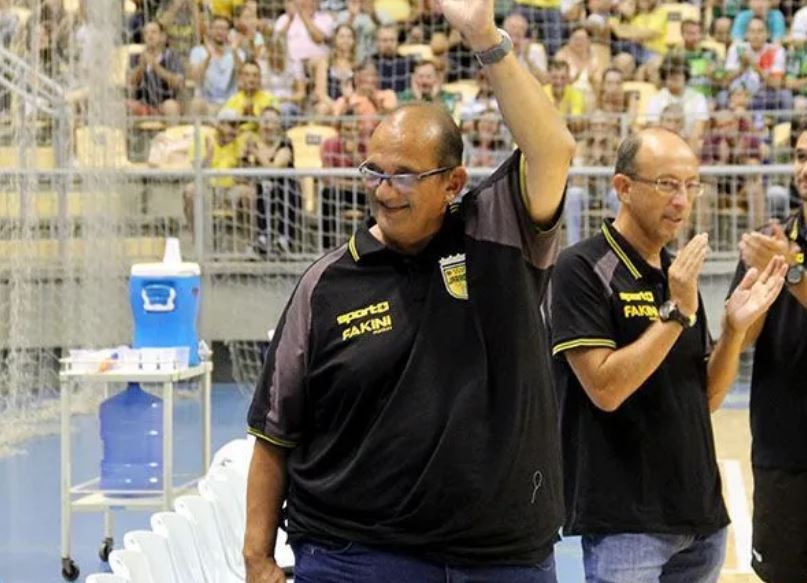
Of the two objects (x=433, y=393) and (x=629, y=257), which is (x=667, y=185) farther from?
(x=433, y=393)

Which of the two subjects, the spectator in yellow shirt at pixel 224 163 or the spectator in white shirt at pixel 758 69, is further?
the spectator in white shirt at pixel 758 69

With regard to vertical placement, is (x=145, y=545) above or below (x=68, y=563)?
above

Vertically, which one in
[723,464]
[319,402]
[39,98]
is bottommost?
[723,464]

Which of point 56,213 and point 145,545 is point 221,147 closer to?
point 56,213

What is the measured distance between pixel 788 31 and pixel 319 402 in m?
13.6

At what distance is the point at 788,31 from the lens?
15.9 m

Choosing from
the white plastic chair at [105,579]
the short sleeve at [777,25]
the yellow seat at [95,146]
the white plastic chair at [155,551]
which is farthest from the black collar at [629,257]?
the short sleeve at [777,25]

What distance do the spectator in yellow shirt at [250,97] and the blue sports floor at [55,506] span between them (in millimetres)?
3035

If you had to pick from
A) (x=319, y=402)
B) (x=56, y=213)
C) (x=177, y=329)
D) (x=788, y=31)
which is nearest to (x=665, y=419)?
(x=319, y=402)

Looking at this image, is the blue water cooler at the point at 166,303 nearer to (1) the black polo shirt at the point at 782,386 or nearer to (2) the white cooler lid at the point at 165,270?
(2) the white cooler lid at the point at 165,270

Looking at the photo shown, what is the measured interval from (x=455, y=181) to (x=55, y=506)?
21.6 feet

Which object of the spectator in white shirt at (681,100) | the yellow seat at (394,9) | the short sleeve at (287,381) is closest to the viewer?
the short sleeve at (287,381)

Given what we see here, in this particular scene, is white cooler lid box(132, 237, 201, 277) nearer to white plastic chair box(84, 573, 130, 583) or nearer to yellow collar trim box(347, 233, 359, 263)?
white plastic chair box(84, 573, 130, 583)

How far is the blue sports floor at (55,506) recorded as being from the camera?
7672mm
